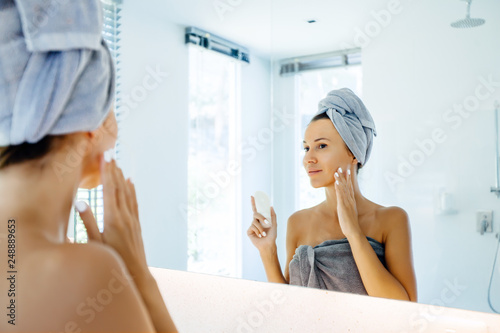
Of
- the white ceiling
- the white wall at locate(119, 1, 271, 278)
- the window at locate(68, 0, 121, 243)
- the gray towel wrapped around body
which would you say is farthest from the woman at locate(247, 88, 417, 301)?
the window at locate(68, 0, 121, 243)

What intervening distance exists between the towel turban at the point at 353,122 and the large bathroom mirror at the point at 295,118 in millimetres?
15

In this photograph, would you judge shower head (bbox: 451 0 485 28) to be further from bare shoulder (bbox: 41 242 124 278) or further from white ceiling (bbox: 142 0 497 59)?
bare shoulder (bbox: 41 242 124 278)

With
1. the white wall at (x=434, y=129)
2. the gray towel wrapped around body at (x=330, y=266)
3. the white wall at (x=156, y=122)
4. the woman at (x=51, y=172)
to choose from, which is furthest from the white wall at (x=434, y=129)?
the woman at (x=51, y=172)

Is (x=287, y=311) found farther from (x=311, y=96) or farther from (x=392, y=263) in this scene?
(x=311, y=96)

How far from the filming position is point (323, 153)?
833mm

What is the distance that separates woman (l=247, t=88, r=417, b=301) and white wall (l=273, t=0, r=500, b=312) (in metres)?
0.02

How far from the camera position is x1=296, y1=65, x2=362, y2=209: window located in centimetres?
83

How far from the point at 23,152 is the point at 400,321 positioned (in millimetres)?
717

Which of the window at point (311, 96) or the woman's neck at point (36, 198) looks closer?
the woman's neck at point (36, 198)

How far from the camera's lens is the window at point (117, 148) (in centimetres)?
90

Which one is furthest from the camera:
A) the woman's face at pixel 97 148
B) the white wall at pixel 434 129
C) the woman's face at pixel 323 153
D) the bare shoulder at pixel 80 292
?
the woman's face at pixel 323 153

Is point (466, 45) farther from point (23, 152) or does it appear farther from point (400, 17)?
point (23, 152)

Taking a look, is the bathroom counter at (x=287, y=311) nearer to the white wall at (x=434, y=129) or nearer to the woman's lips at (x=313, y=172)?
the white wall at (x=434, y=129)

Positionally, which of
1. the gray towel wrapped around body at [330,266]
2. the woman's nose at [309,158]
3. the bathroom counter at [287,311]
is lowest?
Answer: the bathroom counter at [287,311]
